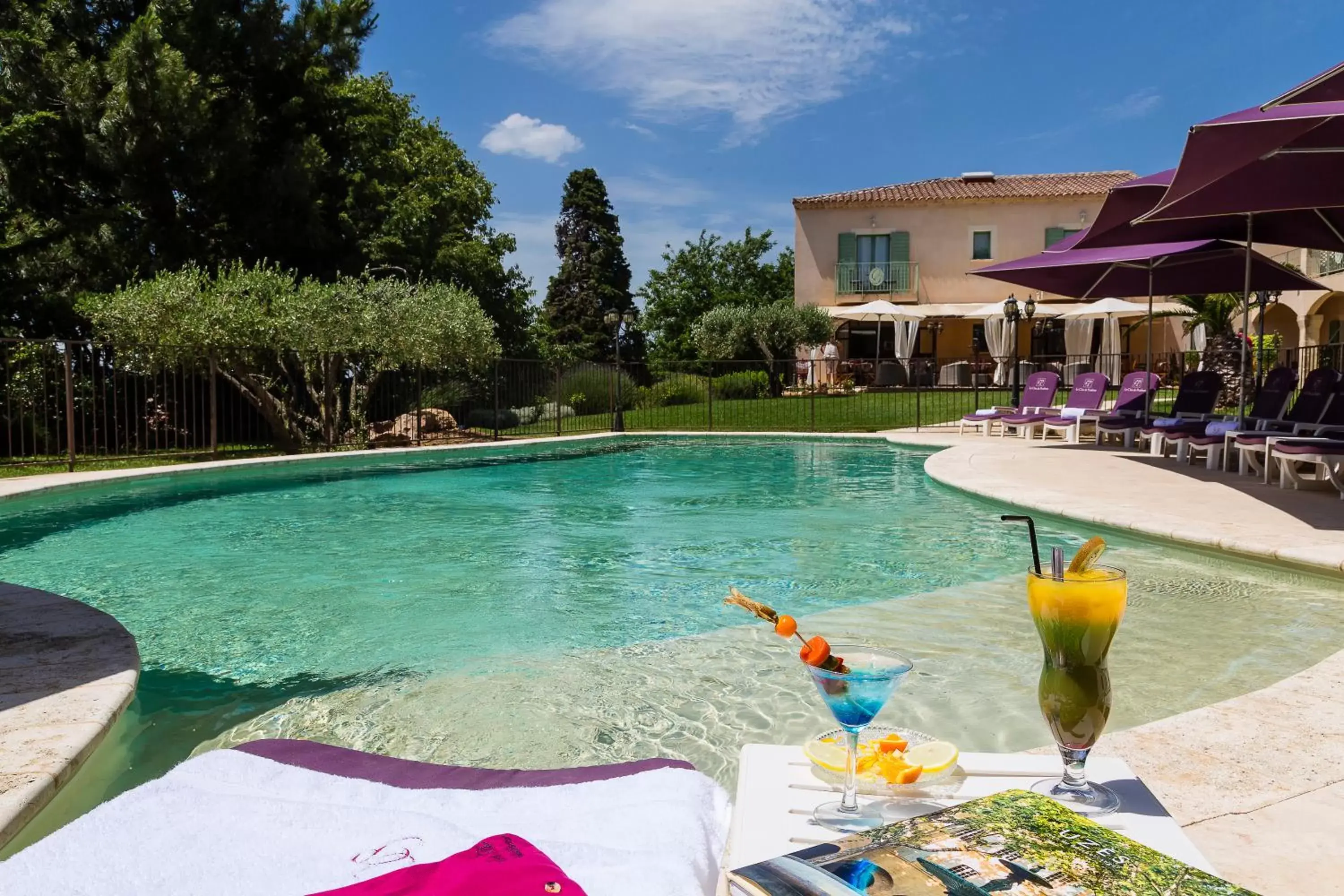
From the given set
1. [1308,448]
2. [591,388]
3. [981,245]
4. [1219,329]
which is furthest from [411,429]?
[1219,329]

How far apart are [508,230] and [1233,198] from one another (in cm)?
2274

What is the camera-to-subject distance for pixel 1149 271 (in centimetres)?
1188

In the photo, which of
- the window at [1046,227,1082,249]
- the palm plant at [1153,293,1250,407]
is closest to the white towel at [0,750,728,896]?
the palm plant at [1153,293,1250,407]

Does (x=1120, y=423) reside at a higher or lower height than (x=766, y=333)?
lower

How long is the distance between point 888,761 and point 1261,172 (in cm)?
797

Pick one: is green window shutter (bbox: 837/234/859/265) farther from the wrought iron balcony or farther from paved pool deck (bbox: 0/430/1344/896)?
paved pool deck (bbox: 0/430/1344/896)

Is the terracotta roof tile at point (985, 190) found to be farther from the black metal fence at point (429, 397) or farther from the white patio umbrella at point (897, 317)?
the black metal fence at point (429, 397)

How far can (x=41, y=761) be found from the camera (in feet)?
8.77

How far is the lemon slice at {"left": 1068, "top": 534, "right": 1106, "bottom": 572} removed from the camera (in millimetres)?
1346

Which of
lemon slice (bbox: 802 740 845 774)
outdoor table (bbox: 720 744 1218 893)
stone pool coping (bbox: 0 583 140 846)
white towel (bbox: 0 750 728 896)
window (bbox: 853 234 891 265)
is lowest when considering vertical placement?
stone pool coping (bbox: 0 583 140 846)

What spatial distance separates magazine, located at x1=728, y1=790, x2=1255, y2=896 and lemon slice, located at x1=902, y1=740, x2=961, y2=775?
33 centimetres

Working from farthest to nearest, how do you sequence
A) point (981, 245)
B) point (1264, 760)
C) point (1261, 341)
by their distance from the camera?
point (981, 245)
point (1261, 341)
point (1264, 760)

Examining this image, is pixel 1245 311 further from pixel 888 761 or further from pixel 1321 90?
pixel 888 761

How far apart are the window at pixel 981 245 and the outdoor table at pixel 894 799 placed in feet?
92.4
